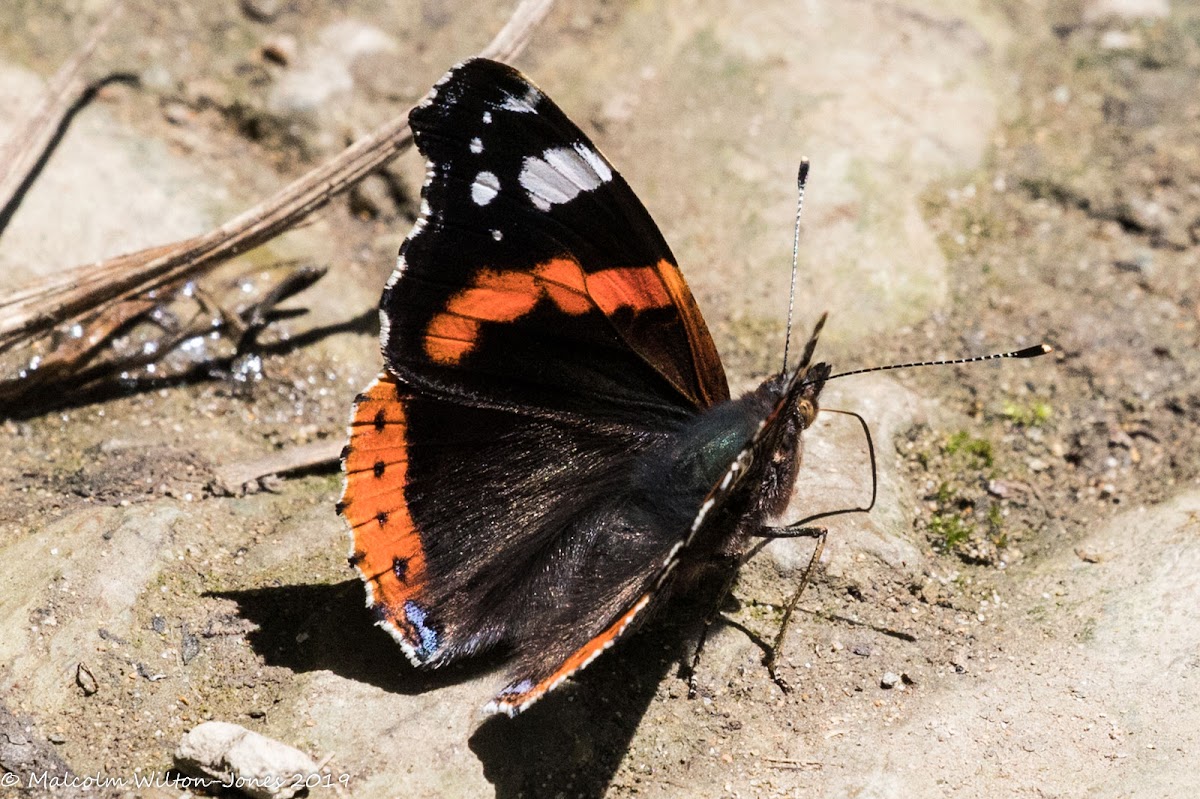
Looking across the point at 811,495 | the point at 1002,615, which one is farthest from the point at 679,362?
the point at 1002,615

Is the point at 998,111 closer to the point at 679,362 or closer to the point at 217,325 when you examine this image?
the point at 679,362

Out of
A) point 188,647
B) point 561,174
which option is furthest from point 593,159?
point 188,647

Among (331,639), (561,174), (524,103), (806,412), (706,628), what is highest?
(524,103)

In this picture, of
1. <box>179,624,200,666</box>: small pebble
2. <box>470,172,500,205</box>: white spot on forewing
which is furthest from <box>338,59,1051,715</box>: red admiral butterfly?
<box>179,624,200,666</box>: small pebble

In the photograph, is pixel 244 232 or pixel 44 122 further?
pixel 44 122

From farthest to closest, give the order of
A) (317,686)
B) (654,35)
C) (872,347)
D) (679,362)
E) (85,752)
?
(654,35)
(872,347)
(679,362)
(317,686)
(85,752)

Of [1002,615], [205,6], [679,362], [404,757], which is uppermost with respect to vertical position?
[205,6]

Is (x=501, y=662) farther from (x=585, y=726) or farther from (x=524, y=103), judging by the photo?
(x=524, y=103)
